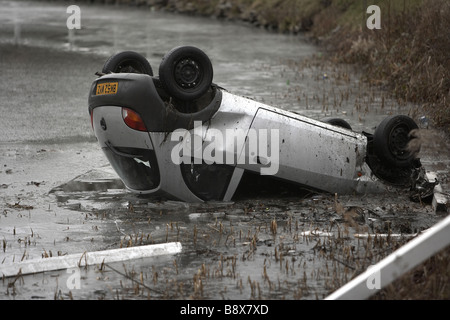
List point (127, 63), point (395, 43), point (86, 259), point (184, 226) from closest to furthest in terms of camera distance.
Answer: point (86, 259) → point (184, 226) → point (127, 63) → point (395, 43)

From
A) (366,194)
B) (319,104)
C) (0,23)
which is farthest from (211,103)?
(0,23)

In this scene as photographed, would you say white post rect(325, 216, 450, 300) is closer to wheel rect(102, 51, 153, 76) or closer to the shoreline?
wheel rect(102, 51, 153, 76)

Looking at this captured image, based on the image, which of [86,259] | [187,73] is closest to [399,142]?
[187,73]

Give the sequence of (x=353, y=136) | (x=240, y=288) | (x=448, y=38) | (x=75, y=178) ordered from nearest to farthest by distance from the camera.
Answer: (x=240, y=288)
(x=353, y=136)
(x=75, y=178)
(x=448, y=38)

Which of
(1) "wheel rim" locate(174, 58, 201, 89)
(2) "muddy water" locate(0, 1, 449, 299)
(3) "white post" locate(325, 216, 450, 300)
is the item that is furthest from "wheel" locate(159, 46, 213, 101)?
(3) "white post" locate(325, 216, 450, 300)

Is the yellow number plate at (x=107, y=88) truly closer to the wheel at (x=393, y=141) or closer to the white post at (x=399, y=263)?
the wheel at (x=393, y=141)

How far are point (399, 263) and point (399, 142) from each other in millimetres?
3710

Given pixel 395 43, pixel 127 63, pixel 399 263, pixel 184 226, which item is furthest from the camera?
pixel 395 43

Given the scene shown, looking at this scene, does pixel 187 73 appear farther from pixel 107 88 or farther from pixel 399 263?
pixel 399 263

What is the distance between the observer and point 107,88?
7.20 metres

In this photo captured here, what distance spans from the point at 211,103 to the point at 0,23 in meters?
26.6

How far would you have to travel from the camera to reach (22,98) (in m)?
14.8

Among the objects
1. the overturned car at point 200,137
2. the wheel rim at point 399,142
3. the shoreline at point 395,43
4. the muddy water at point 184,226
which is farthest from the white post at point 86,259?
the shoreline at point 395,43

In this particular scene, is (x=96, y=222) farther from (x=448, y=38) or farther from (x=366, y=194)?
(x=448, y=38)
